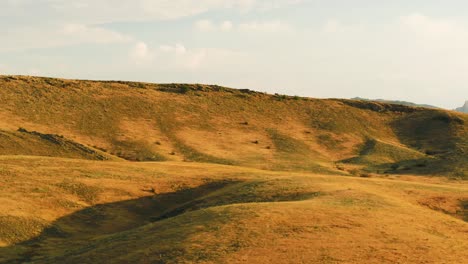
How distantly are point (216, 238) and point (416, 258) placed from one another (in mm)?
9877

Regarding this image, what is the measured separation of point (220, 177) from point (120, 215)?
41.0 feet

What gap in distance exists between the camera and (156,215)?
4466cm

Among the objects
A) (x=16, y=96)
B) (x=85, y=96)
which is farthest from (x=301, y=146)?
(x=16, y=96)

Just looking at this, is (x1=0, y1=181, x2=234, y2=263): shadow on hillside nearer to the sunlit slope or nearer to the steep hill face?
the sunlit slope

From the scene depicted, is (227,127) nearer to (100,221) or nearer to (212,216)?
(100,221)

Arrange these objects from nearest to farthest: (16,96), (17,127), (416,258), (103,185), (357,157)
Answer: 1. (416,258)
2. (103,185)
3. (17,127)
4. (357,157)
5. (16,96)

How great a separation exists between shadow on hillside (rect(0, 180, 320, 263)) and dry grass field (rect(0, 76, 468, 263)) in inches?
6.1

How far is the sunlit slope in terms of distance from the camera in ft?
85.5

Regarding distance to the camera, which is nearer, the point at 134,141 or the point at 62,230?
the point at 62,230

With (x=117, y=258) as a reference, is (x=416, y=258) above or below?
above

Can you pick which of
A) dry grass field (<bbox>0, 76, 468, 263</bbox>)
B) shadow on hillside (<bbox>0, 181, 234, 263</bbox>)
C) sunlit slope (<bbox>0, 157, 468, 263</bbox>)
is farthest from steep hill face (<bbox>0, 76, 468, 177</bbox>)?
shadow on hillside (<bbox>0, 181, 234, 263</bbox>)

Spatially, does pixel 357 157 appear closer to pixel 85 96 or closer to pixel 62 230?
pixel 85 96

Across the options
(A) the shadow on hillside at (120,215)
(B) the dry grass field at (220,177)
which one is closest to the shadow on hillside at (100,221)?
(A) the shadow on hillside at (120,215)

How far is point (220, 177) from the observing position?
52.7m
